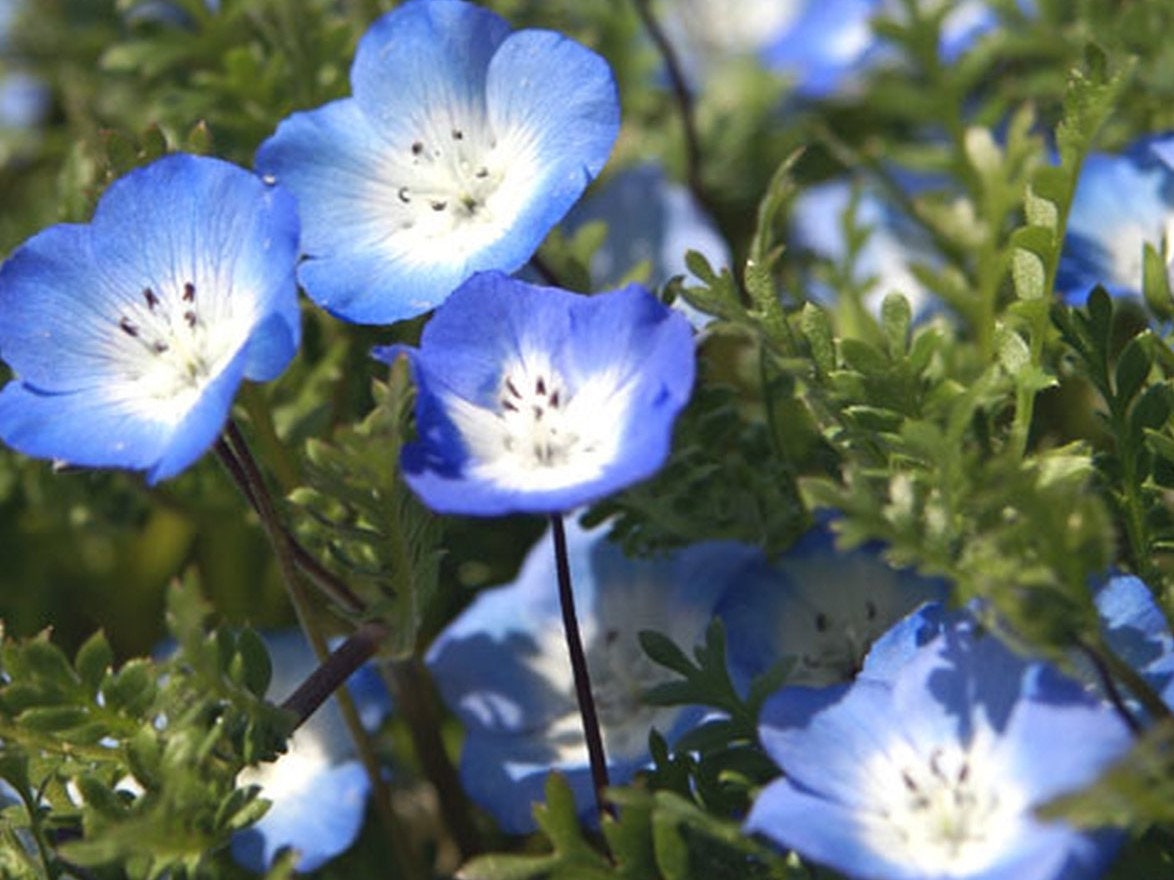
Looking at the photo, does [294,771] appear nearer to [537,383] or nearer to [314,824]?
[314,824]

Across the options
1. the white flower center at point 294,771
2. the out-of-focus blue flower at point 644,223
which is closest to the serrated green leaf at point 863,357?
the white flower center at point 294,771

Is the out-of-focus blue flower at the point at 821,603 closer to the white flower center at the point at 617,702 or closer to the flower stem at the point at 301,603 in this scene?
the white flower center at the point at 617,702

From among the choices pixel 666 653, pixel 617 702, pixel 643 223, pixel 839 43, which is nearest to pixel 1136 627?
pixel 666 653

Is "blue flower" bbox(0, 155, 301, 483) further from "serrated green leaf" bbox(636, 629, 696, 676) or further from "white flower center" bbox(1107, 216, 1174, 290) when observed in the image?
"white flower center" bbox(1107, 216, 1174, 290)

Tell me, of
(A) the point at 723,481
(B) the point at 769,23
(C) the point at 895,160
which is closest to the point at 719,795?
(A) the point at 723,481

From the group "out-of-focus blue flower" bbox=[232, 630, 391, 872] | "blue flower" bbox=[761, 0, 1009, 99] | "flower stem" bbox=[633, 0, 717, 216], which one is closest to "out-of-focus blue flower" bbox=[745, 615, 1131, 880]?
"out-of-focus blue flower" bbox=[232, 630, 391, 872]

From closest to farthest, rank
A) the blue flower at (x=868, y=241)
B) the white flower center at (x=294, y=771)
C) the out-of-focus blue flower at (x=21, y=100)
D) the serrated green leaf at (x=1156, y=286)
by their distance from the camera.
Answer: the serrated green leaf at (x=1156, y=286) → the white flower center at (x=294, y=771) → the blue flower at (x=868, y=241) → the out-of-focus blue flower at (x=21, y=100)
